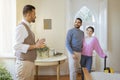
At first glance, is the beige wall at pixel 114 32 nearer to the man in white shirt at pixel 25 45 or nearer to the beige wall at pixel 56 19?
the beige wall at pixel 56 19

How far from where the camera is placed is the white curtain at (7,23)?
375 centimetres

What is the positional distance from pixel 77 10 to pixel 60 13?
0.55m

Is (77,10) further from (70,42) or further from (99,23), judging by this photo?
(70,42)

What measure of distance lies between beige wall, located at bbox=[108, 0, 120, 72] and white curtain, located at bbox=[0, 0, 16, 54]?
274 centimetres

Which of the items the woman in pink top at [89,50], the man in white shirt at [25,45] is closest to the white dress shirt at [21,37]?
the man in white shirt at [25,45]

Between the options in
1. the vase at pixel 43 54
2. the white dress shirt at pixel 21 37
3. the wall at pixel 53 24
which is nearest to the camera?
the white dress shirt at pixel 21 37

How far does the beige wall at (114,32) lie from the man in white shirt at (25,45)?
343 cm

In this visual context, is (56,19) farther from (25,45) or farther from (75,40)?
(25,45)

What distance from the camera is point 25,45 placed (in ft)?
7.70

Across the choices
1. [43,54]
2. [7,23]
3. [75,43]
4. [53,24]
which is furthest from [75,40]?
[53,24]

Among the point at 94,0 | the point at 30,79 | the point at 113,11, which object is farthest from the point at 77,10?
the point at 30,79

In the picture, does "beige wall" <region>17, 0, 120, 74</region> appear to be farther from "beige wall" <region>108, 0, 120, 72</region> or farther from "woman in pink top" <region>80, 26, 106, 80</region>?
"woman in pink top" <region>80, 26, 106, 80</region>

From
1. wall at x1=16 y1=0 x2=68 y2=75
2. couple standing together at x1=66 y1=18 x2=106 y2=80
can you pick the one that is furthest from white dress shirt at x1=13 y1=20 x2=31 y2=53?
wall at x1=16 y1=0 x2=68 y2=75

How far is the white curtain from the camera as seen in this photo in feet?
12.3
